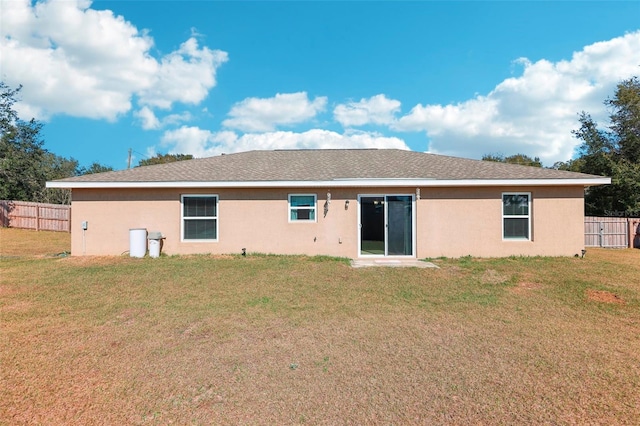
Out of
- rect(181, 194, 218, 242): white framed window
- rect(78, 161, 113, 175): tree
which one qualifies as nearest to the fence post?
rect(181, 194, 218, 242): white framed window

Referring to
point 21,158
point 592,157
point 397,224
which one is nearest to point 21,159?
point 21,158

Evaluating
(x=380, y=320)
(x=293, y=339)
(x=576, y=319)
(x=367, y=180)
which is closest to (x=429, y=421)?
(x=293, y=339)

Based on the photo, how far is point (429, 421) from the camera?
266cm

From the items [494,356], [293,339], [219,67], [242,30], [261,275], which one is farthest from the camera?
[219,67]

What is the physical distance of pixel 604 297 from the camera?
630 centimetres

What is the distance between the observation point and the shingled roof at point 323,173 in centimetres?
1027

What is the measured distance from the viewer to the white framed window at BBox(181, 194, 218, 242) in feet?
35.6

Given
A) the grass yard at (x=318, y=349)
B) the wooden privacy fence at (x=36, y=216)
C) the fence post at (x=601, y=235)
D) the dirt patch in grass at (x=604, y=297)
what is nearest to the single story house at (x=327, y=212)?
the grass yard at (x=318, y=349)

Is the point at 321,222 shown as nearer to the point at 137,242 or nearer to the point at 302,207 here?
the point at 302,207

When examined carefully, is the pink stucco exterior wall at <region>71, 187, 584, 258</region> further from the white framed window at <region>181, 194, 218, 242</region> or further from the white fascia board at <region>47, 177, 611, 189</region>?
the white fascia board at <region>47, 177, 611, 189</region>

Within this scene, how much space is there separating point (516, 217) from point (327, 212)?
6.16 meters

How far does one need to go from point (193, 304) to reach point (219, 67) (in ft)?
46.4

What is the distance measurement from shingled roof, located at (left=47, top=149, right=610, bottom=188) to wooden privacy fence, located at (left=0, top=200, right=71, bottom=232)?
11754 mm

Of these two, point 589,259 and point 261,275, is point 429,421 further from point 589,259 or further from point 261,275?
point 589,259
